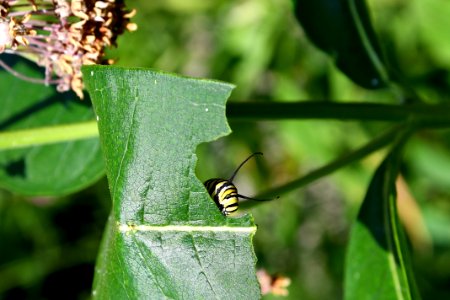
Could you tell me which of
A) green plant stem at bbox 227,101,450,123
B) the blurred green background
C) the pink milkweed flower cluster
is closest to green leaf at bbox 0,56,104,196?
the pink milkweed flower cluster

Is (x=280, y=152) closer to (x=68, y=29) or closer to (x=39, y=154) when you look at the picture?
(x=39, y=154)

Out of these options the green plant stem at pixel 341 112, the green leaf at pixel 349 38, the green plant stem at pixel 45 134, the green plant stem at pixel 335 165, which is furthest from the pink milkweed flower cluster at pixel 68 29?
the green leaf at pixel 349 38

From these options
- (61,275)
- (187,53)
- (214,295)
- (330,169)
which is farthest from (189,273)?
(61,275)

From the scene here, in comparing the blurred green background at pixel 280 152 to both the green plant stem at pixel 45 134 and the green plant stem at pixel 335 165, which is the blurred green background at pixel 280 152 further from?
the green plant stem at pixel 45 134

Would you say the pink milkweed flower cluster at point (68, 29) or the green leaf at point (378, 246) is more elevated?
the pink milkweed flower cluster at point (68, 29)

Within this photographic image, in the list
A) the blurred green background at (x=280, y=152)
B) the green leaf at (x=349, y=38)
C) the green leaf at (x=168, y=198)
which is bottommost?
the green leaf at (x=168, y=198)

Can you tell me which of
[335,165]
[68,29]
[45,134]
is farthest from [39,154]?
[335,165]
